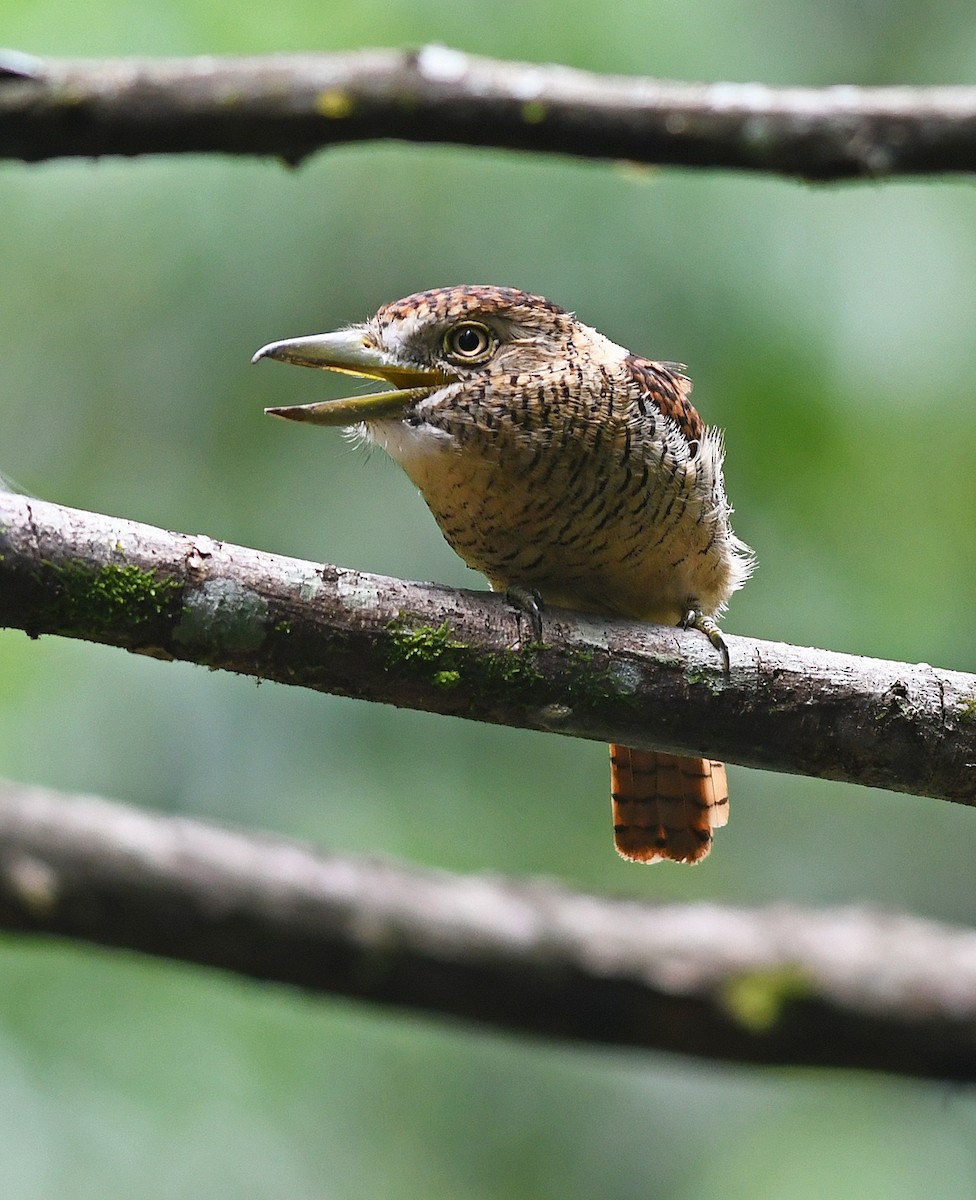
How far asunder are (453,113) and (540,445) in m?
0.61

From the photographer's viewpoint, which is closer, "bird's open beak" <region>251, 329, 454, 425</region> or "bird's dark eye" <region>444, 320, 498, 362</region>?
"bird's open beak" <region>251, 329, 454, 425</region>

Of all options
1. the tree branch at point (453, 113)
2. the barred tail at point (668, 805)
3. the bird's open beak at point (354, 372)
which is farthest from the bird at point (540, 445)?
the barred tail at point (668, 805)

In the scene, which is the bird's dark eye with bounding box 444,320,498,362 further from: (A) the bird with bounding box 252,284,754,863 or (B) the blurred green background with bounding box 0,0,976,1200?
(B) the blurred green background with bounding box 0,0,976,1200

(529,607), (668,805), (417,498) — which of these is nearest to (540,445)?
(529,607)

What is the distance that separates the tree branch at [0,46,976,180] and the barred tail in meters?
1.27

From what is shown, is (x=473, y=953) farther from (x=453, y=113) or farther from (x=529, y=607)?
(x=453, y=113)

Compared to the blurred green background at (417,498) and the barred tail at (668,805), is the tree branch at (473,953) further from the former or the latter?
the blurred green background at (417,498)

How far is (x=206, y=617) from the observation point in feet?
6.12

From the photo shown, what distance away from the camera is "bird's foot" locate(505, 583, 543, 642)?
209cm

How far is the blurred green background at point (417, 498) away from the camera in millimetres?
3824

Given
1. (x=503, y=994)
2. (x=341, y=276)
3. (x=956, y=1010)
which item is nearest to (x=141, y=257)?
(x=341, y=276)

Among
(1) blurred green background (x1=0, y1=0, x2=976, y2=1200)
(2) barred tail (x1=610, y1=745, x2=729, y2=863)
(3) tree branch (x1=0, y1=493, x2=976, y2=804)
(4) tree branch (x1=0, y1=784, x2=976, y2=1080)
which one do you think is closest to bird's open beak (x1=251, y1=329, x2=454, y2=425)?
(3) tree branch (x1=0, y1=493, x2=976, y2=804)

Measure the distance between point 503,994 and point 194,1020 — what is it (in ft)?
7.04

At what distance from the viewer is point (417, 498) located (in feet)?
13.6
